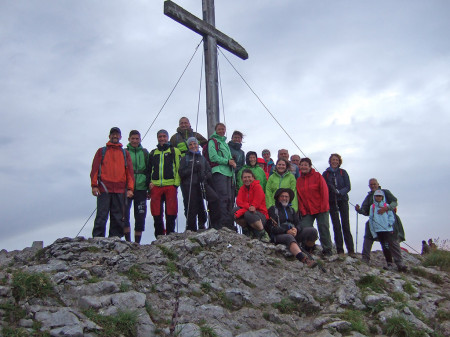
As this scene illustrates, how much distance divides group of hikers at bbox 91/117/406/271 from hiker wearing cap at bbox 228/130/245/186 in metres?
0.02

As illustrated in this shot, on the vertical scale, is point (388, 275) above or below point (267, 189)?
below

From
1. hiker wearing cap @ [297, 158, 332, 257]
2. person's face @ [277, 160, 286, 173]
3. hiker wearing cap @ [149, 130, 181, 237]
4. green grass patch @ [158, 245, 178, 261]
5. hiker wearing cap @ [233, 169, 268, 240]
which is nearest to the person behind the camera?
green grass patch @ [158, 245, 178, 261]

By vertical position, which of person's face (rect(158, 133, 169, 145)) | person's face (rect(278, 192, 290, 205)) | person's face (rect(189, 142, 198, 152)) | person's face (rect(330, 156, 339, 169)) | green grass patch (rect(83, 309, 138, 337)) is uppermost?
person's face (rect(158, 133, 169, 145))

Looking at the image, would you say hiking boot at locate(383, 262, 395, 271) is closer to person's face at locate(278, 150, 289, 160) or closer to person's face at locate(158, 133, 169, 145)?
person's face at locate(278, 150, 289, 160)

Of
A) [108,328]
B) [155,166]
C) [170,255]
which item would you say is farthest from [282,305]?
[155,166]

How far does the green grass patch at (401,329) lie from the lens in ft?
22.4

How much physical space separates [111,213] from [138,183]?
968mm

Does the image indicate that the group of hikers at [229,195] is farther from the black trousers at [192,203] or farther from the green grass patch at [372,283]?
the green grass patch at [372,283]

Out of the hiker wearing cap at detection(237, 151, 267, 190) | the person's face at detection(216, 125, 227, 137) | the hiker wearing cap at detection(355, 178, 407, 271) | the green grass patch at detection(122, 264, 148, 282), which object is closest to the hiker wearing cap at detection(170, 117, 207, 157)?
the person's face at detection(216, 125, 227, 137)

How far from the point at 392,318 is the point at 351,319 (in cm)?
61

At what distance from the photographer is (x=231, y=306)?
6797 mm

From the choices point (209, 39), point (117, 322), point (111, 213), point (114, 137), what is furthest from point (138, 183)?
point (209, 39)

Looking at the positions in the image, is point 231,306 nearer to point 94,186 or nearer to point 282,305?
point 282,305

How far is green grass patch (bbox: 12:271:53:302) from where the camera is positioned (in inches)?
230
